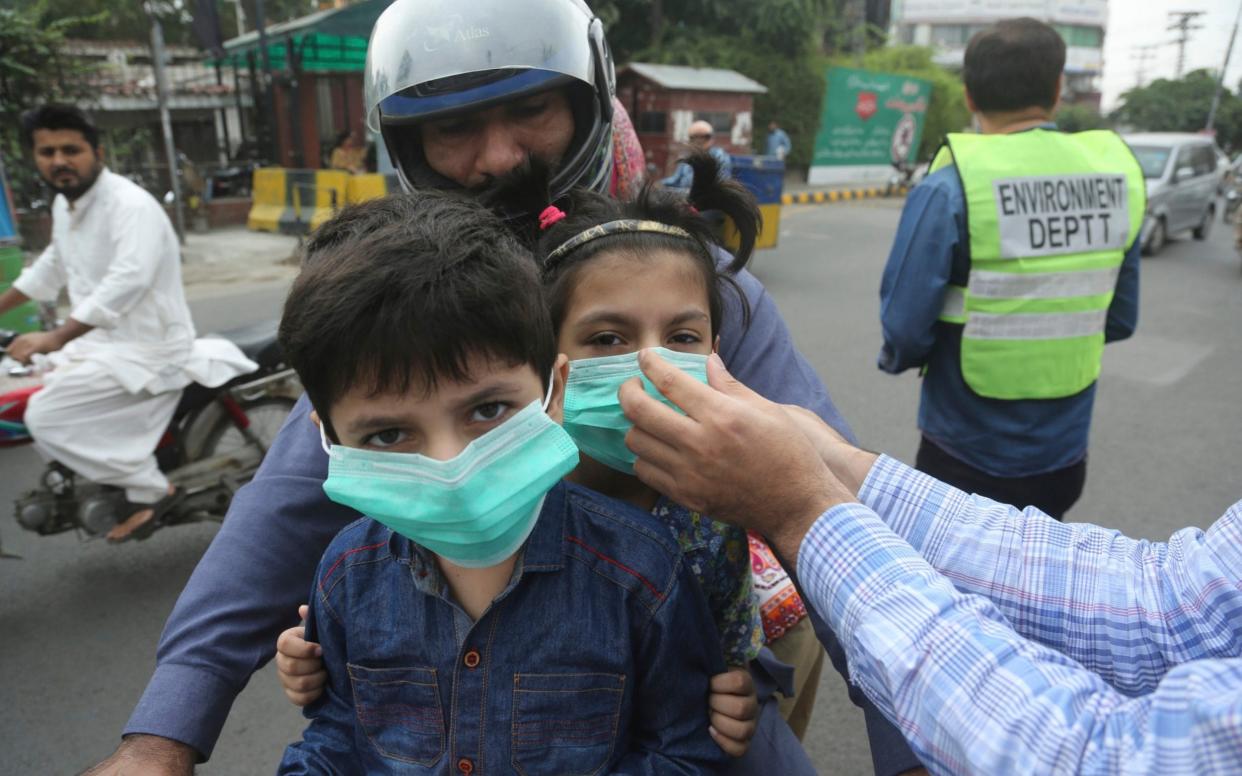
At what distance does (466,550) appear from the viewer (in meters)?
1.08

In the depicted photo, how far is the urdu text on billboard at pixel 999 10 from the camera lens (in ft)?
192

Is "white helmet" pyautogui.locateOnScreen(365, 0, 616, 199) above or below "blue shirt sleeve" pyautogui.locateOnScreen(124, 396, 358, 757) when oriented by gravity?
above

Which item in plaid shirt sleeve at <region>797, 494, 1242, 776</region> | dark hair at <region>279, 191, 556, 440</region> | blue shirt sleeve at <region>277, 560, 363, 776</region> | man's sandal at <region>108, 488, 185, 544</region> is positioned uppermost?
dark hair at <region>279, 191, 556, 440</region>

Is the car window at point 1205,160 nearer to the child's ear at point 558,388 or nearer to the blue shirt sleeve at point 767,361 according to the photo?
the blue shirt sleeve at point 767,361

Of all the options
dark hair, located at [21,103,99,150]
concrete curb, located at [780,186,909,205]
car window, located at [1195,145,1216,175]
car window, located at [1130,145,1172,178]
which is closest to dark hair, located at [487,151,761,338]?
dark hair, located at [21,103,99,150]

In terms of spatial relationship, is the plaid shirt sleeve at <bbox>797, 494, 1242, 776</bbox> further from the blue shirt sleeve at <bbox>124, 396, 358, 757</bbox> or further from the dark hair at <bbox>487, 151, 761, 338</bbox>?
the blue shirt sleeve at <bbox>124, 396, 358, 757</bbox>

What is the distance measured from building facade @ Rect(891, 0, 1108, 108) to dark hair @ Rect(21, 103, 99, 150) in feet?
208

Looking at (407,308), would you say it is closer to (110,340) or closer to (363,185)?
(110,340)

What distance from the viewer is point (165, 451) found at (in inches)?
144

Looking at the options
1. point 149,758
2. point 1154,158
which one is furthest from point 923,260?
point 1154,158

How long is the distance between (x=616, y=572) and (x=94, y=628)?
2.89 m

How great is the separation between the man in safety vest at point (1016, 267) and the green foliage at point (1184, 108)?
4577 cm

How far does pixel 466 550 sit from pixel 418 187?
82 cm

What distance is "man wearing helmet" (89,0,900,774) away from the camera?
1.18m
